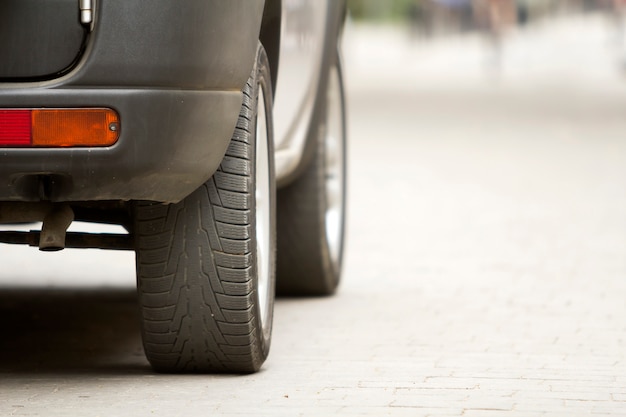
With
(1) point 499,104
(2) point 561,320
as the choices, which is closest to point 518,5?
(1) point 499,104

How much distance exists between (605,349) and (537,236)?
335cm

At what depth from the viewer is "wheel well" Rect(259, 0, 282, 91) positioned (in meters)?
4.32

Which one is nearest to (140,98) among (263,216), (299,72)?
(263,216)

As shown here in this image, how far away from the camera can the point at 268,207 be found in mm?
4414

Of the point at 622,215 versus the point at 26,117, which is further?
the point at 622,215

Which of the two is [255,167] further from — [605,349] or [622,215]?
[622,215]

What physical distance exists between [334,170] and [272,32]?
5.90 ft

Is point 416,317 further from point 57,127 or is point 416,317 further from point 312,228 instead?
point 57,127

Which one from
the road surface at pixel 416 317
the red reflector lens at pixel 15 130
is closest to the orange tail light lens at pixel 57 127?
the red reflector lens at pixel 15 130

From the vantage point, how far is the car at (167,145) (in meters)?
3.43

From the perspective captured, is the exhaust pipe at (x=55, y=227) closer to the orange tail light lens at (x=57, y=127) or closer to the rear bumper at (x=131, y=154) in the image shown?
the rear bumper at (x=131, y=154)

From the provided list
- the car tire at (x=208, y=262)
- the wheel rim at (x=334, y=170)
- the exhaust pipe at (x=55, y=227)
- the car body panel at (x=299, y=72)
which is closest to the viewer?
the exhaust pipe at (x=55, y=227)

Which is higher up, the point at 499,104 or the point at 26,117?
the point at 26,117

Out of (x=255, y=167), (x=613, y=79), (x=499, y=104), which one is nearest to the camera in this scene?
(x=255, y=167)
